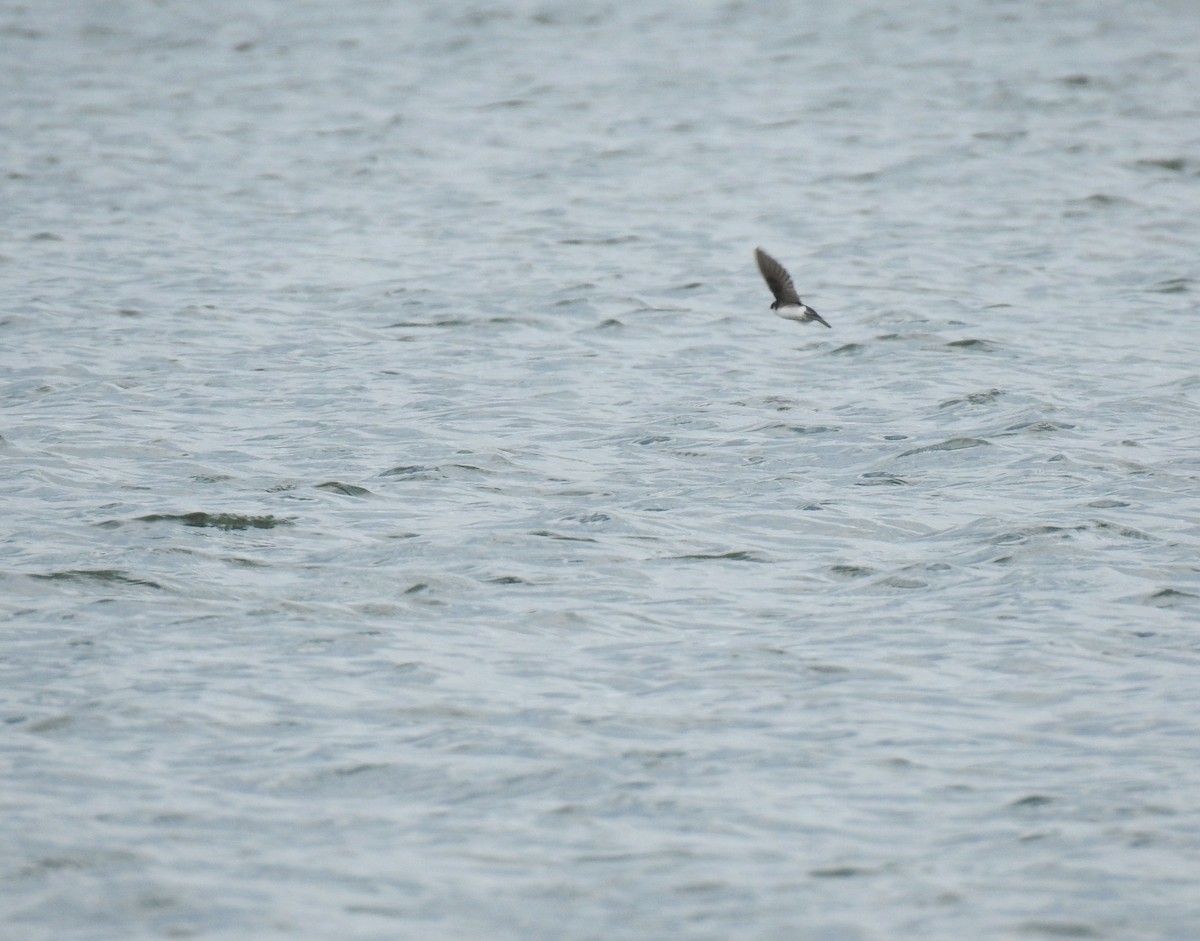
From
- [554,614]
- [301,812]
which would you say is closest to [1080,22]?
[554,614]

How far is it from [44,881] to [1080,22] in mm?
27495

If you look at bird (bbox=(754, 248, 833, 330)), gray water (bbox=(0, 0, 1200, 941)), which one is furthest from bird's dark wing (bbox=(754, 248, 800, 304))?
gray water (bbox=(0, 0, 1200, 941))

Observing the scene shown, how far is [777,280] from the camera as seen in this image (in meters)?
13.0

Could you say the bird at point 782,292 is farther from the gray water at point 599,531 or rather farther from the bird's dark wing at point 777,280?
the gray water at point 599,531

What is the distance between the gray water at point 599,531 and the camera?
284 inches

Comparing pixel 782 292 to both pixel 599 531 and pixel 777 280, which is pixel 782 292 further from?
pixel 599 531

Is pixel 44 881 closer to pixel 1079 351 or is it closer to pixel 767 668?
pixel 767 668

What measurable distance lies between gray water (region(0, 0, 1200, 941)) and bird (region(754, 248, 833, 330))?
87 cm

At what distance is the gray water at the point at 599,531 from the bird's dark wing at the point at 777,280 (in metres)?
0.96

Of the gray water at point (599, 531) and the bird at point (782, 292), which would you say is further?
the bird at point (782, 292)

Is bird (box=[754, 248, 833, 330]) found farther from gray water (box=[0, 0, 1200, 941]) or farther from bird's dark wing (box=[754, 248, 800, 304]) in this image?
gray water (box=[0, 0, 1200, 941])

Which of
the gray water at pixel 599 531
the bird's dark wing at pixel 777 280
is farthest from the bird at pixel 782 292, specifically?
the gray water at pixel 599 531

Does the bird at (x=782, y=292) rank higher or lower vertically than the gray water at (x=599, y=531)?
higher

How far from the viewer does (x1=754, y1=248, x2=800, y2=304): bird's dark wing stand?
1292 cm
